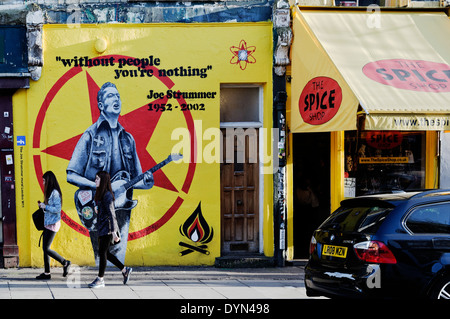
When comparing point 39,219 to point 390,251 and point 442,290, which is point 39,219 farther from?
point 442,290

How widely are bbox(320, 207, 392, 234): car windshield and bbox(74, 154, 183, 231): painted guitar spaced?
459 cm

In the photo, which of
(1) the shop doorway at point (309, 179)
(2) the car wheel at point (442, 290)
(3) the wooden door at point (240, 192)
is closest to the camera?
(2) the car wheel at point (442, 290)

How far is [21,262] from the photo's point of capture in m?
11.2

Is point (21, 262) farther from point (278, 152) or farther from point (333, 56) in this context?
point (333, 56)

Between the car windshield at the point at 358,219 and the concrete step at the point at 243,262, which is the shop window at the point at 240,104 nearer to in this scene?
the concrete step at the point at 243,262

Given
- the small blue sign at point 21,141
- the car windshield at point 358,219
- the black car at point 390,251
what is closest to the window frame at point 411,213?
the black car at point 390,251

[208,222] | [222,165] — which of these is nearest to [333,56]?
[222,165]

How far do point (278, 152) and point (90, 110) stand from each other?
3.90 metres

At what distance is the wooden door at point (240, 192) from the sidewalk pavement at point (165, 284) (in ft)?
2.57

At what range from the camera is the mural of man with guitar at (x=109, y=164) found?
11.4m

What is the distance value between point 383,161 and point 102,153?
588cm

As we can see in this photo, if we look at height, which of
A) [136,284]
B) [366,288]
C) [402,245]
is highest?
[402,245]

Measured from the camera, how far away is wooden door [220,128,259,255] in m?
11.8

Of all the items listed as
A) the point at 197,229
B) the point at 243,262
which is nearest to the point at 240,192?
the point at 197,229
